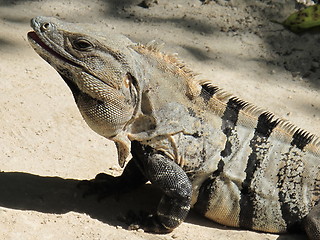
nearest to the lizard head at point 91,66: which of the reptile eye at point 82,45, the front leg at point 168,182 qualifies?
the reptile eye at point 82,45

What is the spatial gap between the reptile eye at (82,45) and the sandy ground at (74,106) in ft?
4.49

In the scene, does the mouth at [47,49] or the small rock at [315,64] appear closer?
the mouth at [47,49]

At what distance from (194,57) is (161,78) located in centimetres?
321

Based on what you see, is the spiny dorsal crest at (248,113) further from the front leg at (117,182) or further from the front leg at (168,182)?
the front leg at (117,182)

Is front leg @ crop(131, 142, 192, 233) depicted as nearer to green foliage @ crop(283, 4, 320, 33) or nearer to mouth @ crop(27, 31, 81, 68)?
mouth @ crop(27, 31, 81, 68)

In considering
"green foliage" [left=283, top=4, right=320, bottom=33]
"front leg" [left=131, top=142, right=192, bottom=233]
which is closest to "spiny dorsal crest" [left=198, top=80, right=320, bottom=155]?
"front leg" [left=131, top=142, right=192, bottom=233]

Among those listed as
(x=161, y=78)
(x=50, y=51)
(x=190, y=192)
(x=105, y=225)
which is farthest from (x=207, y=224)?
(x=50, y=51)

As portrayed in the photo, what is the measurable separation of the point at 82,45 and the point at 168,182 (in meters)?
1.25

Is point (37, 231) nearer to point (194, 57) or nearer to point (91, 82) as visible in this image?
point (91, 82)

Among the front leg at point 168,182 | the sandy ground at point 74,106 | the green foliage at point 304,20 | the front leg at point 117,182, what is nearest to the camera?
the front leg at point 168,182

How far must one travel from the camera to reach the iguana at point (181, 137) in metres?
5.05

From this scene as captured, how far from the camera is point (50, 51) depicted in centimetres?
504

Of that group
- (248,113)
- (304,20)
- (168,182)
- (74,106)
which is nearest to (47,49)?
(168,182)

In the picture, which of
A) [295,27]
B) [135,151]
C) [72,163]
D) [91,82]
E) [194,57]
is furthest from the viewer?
[295,27]
